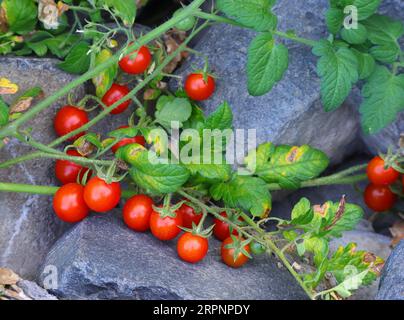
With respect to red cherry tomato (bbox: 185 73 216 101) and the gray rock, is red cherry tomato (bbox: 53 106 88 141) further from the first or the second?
the gray rock

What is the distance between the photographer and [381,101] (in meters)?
2.73

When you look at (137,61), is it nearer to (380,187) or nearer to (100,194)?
(100,194)

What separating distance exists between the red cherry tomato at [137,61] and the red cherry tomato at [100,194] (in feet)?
1.74

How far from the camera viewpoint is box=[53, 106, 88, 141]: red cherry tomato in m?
2.71

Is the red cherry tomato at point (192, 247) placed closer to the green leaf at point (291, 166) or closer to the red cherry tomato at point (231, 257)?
the red cherry tomato at point (231, 257)

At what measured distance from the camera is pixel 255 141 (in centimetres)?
285

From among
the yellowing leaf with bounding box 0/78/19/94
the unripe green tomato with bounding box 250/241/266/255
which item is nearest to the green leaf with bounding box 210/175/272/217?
the unripe green tomato with bounding box 250/241/266/255

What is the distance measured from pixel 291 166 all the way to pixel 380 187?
20.6 inches

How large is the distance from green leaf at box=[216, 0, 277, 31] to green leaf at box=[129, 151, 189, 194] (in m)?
0.58

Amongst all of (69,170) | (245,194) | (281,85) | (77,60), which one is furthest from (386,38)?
(69,170)

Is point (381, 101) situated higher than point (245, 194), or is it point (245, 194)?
point (381, 101)

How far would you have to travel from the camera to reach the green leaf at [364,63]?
2.71 m
